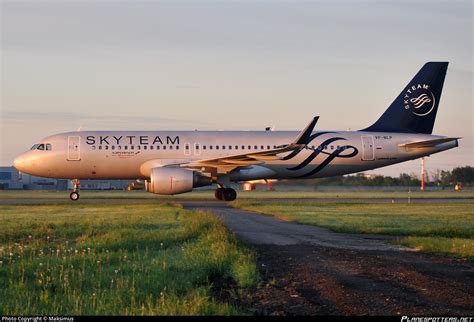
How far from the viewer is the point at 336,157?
34.9 meters

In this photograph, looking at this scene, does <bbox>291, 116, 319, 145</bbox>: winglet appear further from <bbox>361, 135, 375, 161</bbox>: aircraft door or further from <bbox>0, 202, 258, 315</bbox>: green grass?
<bbox>0, 202, 258, 315</bbox>: green grass

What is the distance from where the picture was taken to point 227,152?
34.7 meters

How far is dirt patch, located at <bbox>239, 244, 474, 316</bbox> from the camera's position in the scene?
749 centimetres

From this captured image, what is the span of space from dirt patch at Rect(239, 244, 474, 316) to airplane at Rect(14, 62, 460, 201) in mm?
20451

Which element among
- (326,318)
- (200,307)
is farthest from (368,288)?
(200,307)

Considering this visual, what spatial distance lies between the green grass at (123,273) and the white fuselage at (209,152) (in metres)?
18.0

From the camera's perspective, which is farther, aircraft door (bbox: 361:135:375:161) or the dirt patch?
aircraft door (bbox: 361:135:375:161)

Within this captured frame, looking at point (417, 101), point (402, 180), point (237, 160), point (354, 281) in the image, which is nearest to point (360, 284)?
point (354, 281)

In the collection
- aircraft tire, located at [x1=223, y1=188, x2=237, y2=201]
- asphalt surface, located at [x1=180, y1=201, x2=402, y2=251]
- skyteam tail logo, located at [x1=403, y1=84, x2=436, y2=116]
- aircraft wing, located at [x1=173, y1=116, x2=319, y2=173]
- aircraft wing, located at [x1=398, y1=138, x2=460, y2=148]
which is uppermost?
skyteam tail logo, located at [x1=403, y1=84, x2=436, y2=116]

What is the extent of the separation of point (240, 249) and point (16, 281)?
4194 mm

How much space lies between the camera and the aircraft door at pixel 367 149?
116ft

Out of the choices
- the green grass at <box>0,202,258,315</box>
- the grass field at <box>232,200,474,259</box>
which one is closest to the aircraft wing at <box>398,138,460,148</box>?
the grass field at <box>232,200,474,259</box>

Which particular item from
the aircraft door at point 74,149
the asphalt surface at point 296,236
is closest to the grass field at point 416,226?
the asphalt surface at point 296,236

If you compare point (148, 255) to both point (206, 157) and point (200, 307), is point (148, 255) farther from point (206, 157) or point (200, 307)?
point (206, 157)
